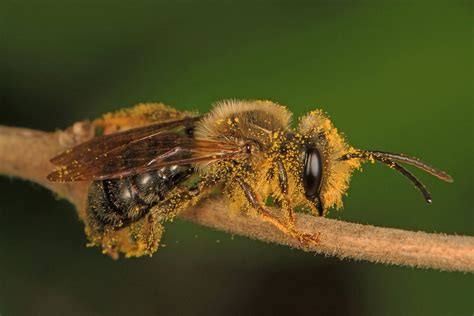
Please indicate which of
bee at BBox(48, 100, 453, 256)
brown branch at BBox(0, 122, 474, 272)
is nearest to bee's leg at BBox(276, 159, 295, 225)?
bee at BBox(48, 100, 453, 256)

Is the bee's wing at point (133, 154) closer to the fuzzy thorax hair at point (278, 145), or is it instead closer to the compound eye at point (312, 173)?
the fuzzy thorax hair at point (278, 145)

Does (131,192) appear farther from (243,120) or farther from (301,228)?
(301,228)

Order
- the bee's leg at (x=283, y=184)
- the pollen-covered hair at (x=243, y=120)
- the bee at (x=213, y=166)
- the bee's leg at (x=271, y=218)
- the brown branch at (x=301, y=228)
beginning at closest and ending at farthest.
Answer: the brown branch at (x=301, y=228), the bee's leg at (x=271, y=218), the bee's leg at (x=283, y=184), the bee at (x=213, y=166), the pollen-covered hair at (x=243, y=120)

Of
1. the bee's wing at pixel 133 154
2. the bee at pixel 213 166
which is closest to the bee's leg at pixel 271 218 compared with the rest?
the bee at pixel 213 166

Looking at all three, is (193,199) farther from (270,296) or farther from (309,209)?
(270,296)

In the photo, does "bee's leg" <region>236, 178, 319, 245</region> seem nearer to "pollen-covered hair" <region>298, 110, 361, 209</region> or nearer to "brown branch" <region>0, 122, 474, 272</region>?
"brown branch" <region>0, 122, 474, 272</region>

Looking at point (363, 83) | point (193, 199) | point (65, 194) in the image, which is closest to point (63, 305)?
point (65, 194)
